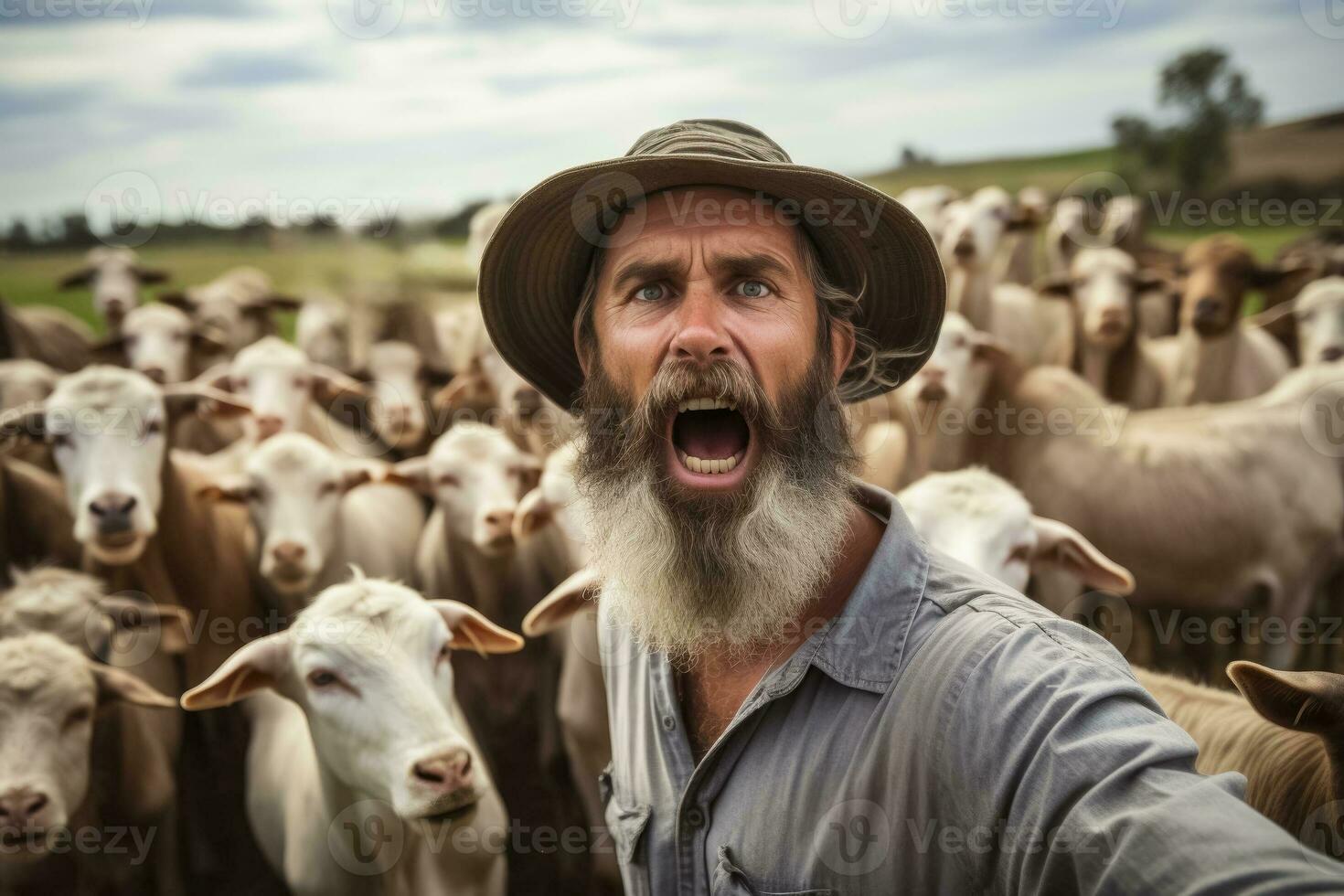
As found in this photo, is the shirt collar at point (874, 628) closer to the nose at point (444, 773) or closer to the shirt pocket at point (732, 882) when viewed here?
the shirt pocket at point (732, 882)

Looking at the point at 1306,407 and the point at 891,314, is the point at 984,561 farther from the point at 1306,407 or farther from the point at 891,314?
the point at 1306,407

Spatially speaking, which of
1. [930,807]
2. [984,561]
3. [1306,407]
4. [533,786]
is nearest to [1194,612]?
[1306,407]

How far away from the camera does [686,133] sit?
8.58 feet

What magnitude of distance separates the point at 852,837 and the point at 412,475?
414 centimetres

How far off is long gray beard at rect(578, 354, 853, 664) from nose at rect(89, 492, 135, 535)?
3381mm

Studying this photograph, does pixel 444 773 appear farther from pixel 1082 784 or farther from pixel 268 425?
pixel 268 425

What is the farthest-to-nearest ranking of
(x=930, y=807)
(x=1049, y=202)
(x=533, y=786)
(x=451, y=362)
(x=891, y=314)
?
(x=1049, y=202), (x=451, y=362), (x=533, y=786), (x=891, y=314), (x=930, y=807)

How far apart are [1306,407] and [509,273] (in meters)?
5.38

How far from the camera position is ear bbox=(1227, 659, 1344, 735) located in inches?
99.7

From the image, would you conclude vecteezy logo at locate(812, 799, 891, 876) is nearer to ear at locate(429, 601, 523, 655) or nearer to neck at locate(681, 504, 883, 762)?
neck at locate(681, 504, 883, 762)

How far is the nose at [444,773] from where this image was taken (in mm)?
3275

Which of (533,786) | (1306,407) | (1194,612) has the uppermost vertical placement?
(1306,407)

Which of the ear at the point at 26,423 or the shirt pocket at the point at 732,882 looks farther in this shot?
the ear at the point at 26,423

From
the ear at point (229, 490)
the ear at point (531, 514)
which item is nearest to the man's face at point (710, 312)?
the ear at point (531, 514)
